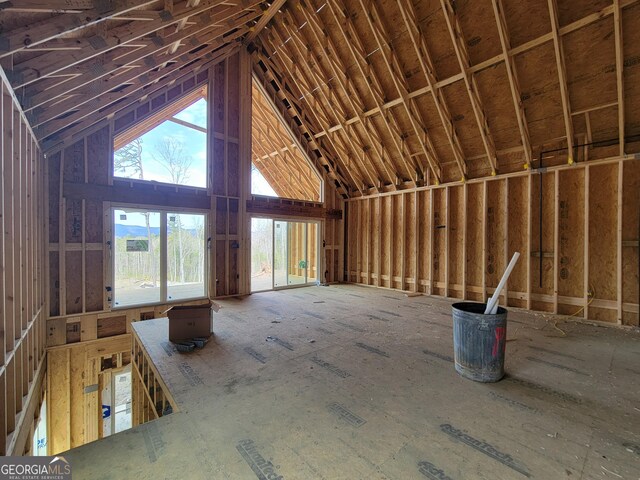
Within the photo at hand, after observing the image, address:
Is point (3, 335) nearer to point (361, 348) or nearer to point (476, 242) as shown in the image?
point (361, 348)

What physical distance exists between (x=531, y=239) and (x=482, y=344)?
4.32 meters

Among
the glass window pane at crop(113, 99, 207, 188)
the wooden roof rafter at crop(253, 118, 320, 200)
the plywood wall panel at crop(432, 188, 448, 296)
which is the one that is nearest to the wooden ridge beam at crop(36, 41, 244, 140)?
the glass window pane at crop(113, 99, 207, 188)

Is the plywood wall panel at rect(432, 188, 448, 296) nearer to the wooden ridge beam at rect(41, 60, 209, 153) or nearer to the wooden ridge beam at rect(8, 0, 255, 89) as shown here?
the wooden ridge beam at rect(8, 0, 255, 89)

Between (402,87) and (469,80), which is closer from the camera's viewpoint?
(469,80)

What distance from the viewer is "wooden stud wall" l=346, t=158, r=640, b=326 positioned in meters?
5.11

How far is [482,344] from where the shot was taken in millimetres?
2965

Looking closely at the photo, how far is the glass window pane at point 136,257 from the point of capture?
236 inches

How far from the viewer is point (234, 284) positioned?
7.61 meters

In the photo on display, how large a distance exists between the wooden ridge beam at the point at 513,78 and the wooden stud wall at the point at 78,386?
29.2ft

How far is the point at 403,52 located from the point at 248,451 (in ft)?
23.3

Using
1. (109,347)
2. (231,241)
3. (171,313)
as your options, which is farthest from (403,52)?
(109,347)

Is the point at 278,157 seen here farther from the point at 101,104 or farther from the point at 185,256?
the point at 101,104

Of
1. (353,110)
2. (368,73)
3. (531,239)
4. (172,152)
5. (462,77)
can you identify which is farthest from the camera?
(353,110)

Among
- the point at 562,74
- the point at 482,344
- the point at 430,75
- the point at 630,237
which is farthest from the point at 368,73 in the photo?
the point at 482,344
